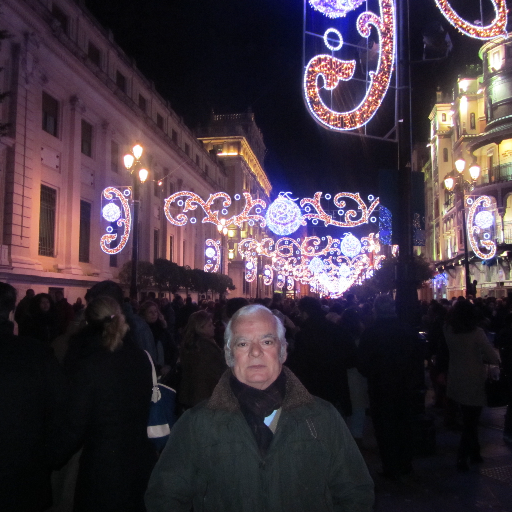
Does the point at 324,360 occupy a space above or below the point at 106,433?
above

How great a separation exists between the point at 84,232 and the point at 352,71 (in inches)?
763

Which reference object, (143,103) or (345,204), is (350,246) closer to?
(345,204)

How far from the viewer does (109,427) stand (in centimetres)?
342

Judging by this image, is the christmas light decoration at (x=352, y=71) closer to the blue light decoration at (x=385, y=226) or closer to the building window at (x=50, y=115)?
the blue light decoration at (x=385, y=226)

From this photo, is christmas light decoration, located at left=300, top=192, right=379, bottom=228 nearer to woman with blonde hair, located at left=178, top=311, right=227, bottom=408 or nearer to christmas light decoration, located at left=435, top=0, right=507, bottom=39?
christmas light decoration, located at left=435, top=0, right=507, bottom=39

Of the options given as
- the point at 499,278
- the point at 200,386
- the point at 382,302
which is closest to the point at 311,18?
the point at 382,302

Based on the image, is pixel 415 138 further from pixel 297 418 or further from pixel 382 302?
pixel 297 418

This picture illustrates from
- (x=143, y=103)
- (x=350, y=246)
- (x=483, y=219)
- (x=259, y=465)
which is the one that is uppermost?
(x=143, y=103)

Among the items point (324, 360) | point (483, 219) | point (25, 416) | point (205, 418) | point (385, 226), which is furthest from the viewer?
point (483, 219)

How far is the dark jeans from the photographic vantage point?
616 cm

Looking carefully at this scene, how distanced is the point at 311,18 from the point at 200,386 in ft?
28.9

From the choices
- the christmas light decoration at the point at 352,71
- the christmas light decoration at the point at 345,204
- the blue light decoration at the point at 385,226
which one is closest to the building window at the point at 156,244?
the christmas light decoration at the point at 345,204

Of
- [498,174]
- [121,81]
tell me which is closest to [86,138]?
[121,81]

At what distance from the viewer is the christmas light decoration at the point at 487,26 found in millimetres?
7308
